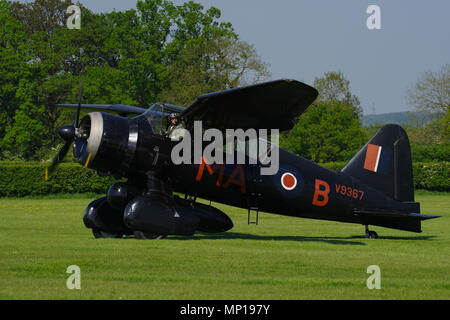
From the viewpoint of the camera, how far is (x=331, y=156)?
69812 mm

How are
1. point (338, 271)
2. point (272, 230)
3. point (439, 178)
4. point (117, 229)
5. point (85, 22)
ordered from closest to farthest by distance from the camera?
point (338, 271) → point (117, 229) → point (272, 230) → point (439, 178) → point (85, 22)

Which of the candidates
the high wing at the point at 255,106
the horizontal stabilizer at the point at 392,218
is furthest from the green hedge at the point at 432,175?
the high wing at the point at 255,106

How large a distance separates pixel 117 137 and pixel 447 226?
1257cm

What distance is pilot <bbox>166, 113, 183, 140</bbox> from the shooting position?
49.1 ft

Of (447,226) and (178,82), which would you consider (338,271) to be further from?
(178,82)

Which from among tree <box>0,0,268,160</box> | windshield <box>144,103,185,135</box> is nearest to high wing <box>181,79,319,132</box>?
windshield <box>144,103,185,135</box>

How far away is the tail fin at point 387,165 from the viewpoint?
56.6 ft

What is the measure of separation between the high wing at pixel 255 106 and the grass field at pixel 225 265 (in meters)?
2.69

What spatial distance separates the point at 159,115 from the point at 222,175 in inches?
78.6

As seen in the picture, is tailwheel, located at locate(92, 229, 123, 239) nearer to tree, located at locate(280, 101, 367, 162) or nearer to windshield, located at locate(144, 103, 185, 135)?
windshield, located at locate(144, 103, 185, 135)

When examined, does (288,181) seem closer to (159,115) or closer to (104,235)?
(159,115)

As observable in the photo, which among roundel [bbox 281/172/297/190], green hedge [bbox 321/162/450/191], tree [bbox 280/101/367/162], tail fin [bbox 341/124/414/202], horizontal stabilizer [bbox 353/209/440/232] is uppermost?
tree [bbox 280/101/367/162]

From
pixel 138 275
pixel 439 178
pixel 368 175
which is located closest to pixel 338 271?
pixel 138 275

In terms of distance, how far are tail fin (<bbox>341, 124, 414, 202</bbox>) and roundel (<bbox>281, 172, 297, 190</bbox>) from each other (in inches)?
72.1
